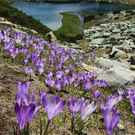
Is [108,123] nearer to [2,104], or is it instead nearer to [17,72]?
[2,104]

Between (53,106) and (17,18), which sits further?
(17,18)

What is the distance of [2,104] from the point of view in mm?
4191

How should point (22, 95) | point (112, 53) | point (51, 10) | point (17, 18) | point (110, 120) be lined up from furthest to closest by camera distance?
point (51, 10) < point (17, 18) < point (112, 53) < point (22, 95) < point (110, 120)

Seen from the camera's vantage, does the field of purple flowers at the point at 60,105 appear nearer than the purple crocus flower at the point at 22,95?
Yes

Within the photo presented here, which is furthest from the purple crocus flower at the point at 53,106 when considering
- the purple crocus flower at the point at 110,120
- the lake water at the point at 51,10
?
the lake water at the point at 51,10

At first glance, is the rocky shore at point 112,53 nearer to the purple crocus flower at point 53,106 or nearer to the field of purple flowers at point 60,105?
the field of purple flowers at point 60,105

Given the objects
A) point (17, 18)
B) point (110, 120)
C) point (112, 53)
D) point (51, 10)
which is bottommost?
point (51, 10)

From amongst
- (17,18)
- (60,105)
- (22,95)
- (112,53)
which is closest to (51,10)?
(17,18)

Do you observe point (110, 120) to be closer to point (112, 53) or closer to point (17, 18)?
point (112, 53)

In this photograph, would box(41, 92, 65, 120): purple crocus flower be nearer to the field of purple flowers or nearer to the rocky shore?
the field of purple flowers

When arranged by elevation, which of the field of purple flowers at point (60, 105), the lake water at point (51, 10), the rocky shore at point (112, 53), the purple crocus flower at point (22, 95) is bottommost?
the lake water at point (51, 10)

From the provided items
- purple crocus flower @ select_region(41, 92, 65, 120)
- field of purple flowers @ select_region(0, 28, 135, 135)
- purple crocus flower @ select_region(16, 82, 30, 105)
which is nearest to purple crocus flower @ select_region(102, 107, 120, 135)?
field of purple flowers @ select_region(0, 28, 135, 135)

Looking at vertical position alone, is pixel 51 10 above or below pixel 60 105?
below

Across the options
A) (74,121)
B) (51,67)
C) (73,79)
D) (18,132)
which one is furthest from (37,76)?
(18,132)
